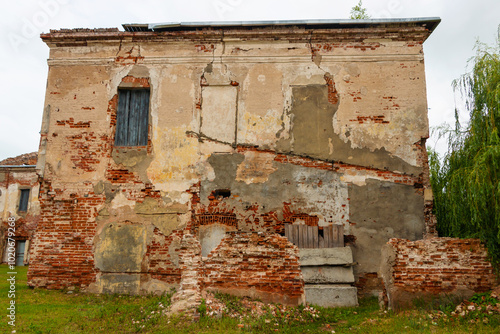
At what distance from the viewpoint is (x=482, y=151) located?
650 cm

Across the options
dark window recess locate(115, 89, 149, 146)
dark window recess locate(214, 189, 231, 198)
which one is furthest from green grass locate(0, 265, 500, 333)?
dark window recess locate(115, 89, 149, 146)

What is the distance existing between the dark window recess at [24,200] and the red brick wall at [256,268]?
17.3 metres

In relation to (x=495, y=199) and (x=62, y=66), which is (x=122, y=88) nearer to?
(x=62, y=66)

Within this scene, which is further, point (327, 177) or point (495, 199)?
point (327, 177)

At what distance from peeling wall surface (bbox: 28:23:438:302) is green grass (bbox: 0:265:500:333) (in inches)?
56.5

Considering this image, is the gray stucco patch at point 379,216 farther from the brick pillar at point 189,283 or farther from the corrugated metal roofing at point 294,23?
the corrugated metal roofing at point 294,23

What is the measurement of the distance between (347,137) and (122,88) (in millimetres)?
5798

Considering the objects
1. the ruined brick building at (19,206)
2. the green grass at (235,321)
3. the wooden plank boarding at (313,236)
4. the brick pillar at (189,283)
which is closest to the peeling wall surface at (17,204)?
the ruined brick building at (19,206)

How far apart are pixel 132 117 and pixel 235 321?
19.3 feet

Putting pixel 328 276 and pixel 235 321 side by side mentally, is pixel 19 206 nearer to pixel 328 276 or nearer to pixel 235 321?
pixel 235 321

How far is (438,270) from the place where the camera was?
6.73 metres

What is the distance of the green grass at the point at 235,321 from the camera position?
5.80 metres

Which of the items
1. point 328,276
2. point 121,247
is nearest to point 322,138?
point 328,276

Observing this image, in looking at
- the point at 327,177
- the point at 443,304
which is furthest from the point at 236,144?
the point at 443,304
